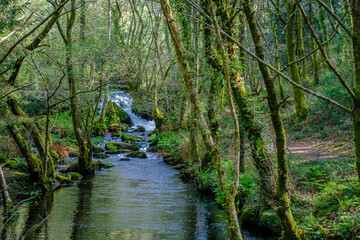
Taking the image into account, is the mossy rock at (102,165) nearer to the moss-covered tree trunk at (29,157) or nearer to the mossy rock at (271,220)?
the moss-covered tree trunk at (29,157)

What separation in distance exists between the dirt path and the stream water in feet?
12.2

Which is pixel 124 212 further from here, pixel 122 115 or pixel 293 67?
pixel 122 115

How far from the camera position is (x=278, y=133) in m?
4.52

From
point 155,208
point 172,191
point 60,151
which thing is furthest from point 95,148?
point 155,208

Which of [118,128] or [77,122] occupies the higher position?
[77,122]

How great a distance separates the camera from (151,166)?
1529 cm

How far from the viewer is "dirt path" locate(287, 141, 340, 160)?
9648 mm

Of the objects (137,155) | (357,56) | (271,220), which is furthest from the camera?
(137,155)

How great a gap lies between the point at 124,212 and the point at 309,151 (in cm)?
693

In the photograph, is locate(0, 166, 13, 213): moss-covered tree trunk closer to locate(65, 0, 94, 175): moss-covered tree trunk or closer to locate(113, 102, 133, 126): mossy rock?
locate(65, 0, 94, 175): moss-covered tree trunk

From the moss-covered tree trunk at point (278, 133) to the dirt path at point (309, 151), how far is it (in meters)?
5.16

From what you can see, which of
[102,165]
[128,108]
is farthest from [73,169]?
[128,108]

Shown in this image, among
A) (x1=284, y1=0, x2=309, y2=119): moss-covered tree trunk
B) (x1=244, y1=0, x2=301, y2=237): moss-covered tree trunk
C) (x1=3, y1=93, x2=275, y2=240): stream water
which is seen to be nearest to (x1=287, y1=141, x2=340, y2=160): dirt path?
(x1=284, y1=0, x2=309, y2=119): moss-covered tree trunk

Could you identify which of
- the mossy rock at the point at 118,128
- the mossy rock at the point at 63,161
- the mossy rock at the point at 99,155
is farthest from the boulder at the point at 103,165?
the mossy rock at the point at 118,128
